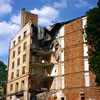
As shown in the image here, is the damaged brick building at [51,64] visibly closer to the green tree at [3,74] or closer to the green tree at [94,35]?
the green tree at [94,35]

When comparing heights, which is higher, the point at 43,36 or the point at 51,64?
the point at 43,36

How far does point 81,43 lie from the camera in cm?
3969

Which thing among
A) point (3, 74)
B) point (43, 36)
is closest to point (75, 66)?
point (43, 36)

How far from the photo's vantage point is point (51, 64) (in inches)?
1781

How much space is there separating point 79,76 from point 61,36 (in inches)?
430

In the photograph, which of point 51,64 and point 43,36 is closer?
point 51,64

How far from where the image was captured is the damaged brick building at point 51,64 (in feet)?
126

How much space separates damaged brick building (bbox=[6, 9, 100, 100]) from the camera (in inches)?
1512

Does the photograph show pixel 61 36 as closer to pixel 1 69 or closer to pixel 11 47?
pixel 11 47

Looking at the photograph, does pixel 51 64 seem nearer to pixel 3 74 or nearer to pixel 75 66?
pixel 75 66

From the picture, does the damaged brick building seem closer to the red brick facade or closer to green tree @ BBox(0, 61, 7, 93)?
the red brick facade

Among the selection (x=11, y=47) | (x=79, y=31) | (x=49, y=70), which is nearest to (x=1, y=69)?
(x=11, y=47)

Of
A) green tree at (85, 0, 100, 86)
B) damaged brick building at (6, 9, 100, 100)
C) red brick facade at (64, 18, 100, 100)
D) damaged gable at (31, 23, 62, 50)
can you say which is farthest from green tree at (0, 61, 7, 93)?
green tree at (85, 0, 100, 86)

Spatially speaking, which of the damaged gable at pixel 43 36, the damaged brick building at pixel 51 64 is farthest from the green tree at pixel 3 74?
the damaged gable at pixel 43 36
